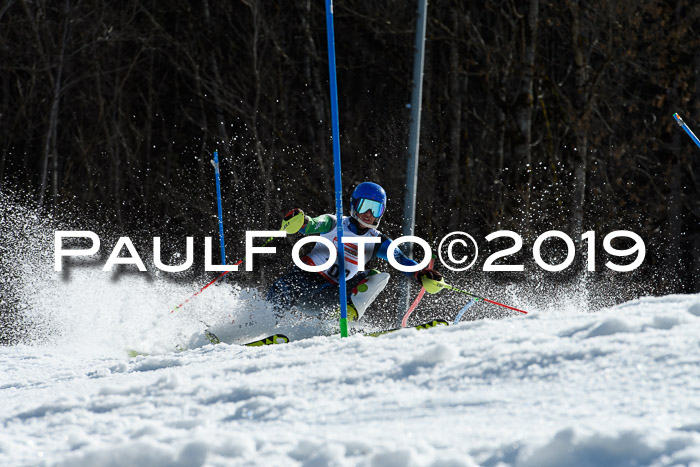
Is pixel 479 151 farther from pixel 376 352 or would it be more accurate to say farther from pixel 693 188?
pixel 376 352

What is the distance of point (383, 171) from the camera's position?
1477 cm

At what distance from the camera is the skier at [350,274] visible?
6805mm

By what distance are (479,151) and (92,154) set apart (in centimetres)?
972

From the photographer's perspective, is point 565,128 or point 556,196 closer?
point 556,196

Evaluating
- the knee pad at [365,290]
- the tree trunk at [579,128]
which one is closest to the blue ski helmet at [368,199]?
the knee pad at [365,290]

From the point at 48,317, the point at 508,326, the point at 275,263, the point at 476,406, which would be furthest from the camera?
the point at 275,263

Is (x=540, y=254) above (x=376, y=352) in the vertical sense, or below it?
below

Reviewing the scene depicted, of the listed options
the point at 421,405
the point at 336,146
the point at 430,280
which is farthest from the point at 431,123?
the point at 421,405

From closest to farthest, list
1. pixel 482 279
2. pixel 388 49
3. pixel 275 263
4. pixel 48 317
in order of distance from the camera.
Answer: pixel 48 317 → pixel 482 279 → pixel 275 263 → pixel 388 49

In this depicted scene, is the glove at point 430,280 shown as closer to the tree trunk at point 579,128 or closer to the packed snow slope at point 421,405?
the packed snow slope at point 421,405

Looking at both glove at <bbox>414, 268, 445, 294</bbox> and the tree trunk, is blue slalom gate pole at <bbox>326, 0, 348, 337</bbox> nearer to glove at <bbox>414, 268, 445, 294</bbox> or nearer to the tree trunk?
glove at <bbox>414, 268, 445, 294</bbox>

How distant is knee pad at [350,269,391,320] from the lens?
689 centimetres

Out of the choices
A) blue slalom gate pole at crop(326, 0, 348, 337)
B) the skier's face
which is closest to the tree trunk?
the skier's face

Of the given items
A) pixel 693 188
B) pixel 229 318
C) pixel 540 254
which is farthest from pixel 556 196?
pixel 229 318
